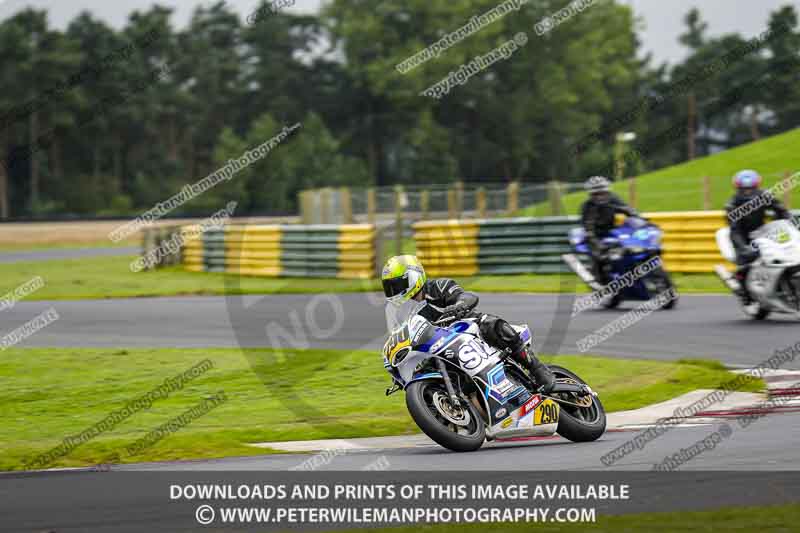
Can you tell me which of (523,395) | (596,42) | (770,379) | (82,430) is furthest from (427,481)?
(596,42)

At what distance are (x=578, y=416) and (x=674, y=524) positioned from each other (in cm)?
302

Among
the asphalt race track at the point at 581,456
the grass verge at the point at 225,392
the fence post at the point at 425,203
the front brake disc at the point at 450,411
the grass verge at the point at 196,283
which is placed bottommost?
the grass verge at the point at 196,283

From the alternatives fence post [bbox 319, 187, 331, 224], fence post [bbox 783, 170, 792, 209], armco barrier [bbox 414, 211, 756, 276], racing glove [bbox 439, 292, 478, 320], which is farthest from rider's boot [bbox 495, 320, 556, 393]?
fence post [bbox 319, 187, 331, 224]

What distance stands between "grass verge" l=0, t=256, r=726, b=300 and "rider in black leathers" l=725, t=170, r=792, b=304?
4718 mm

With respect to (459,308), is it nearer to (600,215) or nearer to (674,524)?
(674,524)

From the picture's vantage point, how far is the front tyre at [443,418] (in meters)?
8.36

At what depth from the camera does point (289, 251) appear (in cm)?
2808

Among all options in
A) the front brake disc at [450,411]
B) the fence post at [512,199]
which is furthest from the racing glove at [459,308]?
the fence post at [512,199]

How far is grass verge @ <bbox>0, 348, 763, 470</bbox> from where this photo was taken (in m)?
9.70

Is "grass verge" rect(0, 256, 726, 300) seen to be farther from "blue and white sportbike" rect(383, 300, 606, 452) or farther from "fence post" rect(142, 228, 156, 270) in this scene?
"blue and white sportbike" rect(383, 300, 606, 452)

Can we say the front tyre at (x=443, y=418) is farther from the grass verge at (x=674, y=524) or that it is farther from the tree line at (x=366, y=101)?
the tree line at (x=366, y=101)

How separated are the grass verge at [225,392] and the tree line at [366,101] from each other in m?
67.7

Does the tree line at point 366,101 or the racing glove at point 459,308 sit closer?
the racing glove at point 459,308

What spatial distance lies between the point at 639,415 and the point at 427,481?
3.32 m
